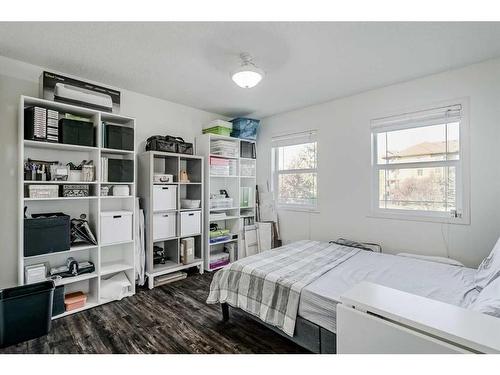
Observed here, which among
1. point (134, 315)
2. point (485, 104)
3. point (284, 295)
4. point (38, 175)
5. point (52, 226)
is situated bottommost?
point (134, 315)

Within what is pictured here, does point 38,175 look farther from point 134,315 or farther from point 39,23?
point 134,315

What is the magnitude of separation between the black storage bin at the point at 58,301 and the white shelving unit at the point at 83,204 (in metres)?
0.05

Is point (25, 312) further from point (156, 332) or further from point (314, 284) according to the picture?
point (314, 284)

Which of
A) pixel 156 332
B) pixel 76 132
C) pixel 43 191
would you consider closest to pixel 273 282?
pixel 156 332

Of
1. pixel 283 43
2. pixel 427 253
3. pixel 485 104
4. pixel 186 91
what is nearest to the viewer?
pixel 283 43

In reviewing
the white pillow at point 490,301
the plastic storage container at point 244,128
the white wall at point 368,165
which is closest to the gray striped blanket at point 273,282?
the white wall at point 368,165

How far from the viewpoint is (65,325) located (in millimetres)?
2105

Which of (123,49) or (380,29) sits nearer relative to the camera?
(380,29)

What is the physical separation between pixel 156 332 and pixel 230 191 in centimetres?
228

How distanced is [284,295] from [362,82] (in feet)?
7.82

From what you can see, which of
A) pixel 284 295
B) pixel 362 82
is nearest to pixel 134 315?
pixel 284 295

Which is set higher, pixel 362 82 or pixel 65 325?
pixel 362 82

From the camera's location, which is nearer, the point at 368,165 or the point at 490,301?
the point at 490,301

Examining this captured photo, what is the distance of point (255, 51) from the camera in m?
2.09
